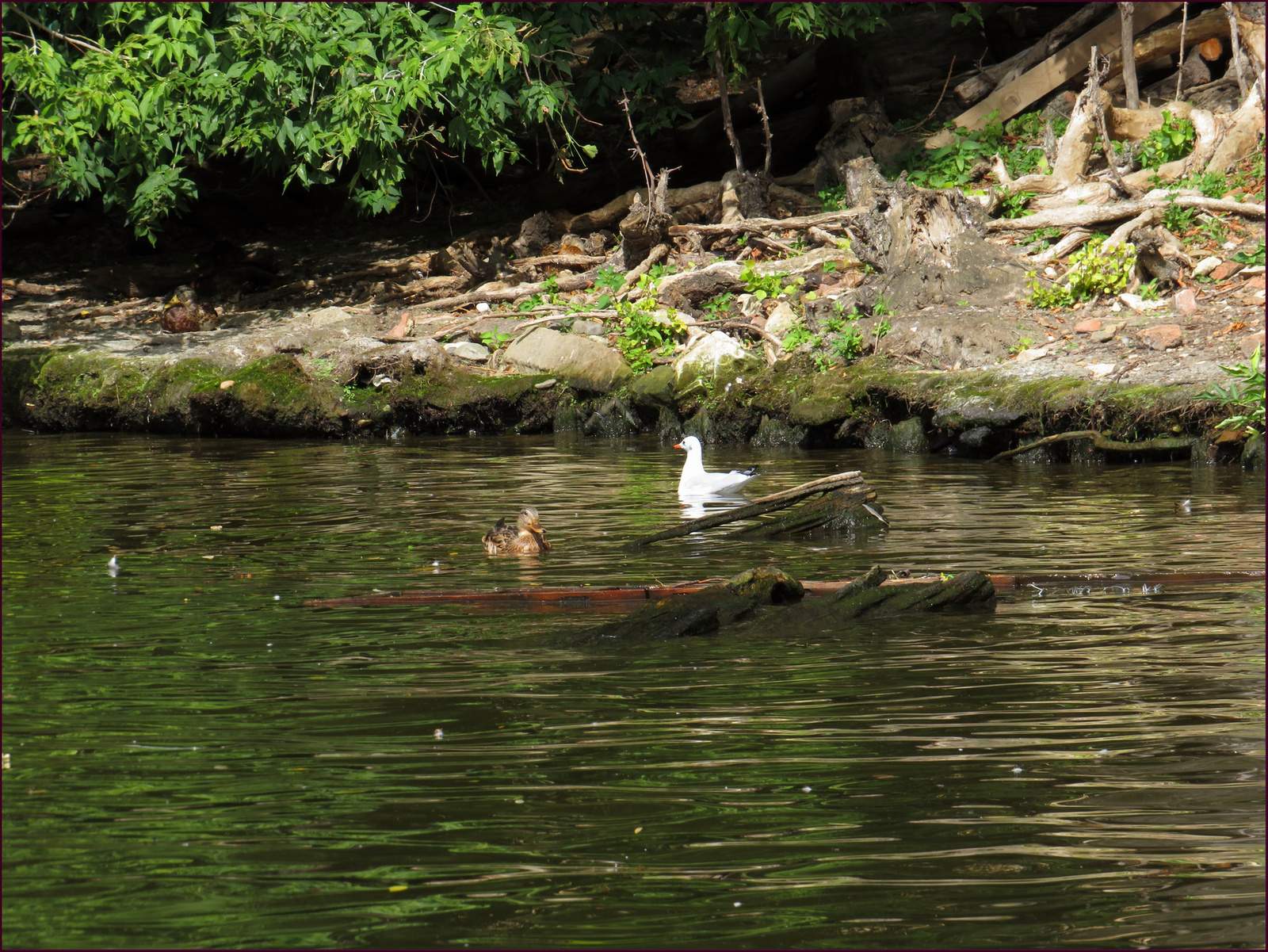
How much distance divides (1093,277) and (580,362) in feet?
21.7

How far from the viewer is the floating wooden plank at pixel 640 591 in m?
7.30

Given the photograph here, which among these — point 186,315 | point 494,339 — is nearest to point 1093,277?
point 494,339

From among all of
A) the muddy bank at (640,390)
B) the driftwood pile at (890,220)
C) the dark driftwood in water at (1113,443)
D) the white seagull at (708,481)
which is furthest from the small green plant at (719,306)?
the white seagull at (708,481)

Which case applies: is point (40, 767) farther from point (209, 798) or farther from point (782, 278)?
point (782, 278)

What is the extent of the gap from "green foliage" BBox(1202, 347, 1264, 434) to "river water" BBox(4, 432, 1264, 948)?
3685 mm

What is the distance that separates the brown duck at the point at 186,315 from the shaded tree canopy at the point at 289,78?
5.54 feet

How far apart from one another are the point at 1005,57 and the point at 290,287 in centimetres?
1382

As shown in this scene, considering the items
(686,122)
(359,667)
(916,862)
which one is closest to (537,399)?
(686,122)

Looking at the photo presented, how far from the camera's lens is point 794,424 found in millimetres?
15961

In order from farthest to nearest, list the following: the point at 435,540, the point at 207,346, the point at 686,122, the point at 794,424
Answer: the point at 686,122
the point at 207,346
the point at 794,424
the point at 435,540

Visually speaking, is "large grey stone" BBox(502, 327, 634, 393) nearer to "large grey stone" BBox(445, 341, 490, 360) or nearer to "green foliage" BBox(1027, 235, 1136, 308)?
"large grey stone" BBox(445, 341, 490, 360)

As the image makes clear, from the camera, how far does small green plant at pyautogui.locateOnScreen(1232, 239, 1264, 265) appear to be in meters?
15.7

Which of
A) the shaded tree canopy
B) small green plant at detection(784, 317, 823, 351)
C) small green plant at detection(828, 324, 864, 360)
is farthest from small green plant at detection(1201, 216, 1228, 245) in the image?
the shaded tree canopy

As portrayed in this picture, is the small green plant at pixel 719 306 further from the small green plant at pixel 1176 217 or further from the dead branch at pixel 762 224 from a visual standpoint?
the small green plant at pixel 1176 217
